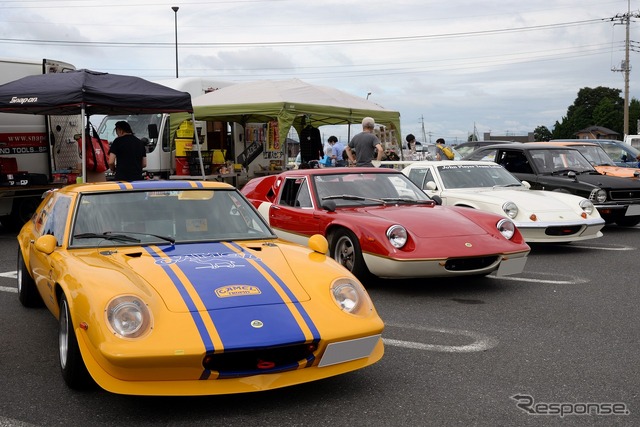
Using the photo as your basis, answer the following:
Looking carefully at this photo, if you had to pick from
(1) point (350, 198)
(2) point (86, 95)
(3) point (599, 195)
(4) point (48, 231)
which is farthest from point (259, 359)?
(3) point (599, 195)

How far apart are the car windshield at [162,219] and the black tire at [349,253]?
5.86ft

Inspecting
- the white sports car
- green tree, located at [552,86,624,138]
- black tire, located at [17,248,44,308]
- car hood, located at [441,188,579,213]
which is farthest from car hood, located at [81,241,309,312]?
green tree, located at [552,86,624,138]

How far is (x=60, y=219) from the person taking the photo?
4953mm

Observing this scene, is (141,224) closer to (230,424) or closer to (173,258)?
(173,258)

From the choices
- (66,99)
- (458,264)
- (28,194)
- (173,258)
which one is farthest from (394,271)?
(28,194)

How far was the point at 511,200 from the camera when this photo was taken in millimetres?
9031

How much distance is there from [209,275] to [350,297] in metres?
0.79

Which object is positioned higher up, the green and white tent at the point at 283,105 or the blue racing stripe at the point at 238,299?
the green and white tent at the point at 283,105

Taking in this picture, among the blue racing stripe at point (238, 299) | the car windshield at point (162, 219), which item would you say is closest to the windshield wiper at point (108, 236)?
the car windshield at point (162, 219)

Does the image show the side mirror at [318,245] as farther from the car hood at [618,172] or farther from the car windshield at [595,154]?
the car windshield at [595,154]

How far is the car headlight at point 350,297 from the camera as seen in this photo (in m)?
3.94

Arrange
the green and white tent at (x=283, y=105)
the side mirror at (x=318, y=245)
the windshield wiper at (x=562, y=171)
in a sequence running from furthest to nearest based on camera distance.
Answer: the green and white tent at (x=283, y=105)
the windshield wiper at (x=562, y=171)
the side mirror at (x=318, y=245)

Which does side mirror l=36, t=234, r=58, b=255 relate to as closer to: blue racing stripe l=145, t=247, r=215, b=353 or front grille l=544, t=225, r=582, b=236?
blue racing stripe l=145, t=247, r=215, b=353

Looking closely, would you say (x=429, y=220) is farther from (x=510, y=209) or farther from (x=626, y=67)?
(x=626, y=67)
